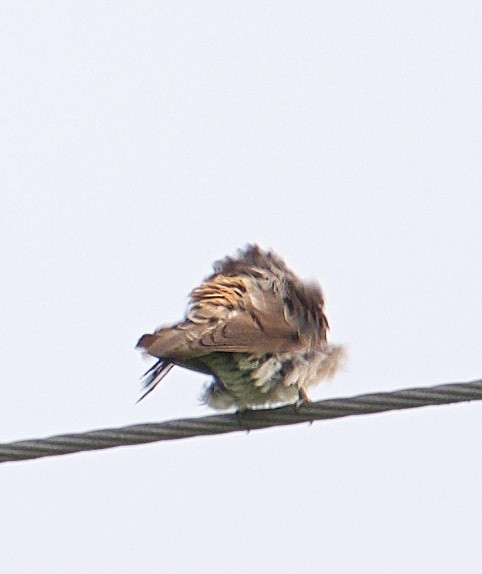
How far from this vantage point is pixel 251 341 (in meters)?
7.62

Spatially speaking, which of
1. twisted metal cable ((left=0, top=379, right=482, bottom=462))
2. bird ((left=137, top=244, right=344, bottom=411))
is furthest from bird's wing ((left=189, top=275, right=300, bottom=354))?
twisted metal cable ((left=0, top=379, right=482, bottom=462))

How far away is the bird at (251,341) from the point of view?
7.46m

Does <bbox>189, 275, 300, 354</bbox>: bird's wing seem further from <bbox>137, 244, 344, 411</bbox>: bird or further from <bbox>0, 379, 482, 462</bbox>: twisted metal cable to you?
<bbox>0, 379, 482, 462</bbox>: twisted metal cable

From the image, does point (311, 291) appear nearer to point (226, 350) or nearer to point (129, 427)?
point (226, 350)

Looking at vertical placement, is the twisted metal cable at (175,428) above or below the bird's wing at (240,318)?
below

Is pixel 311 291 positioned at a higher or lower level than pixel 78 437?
higher

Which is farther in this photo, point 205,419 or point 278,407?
point 278,407

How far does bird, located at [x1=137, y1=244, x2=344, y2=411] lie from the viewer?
7.46 m

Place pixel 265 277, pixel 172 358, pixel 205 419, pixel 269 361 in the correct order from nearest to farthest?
pixel 205 419
pixel 172 358
pixel 269 361
pixel 265 277

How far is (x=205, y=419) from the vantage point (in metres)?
6.88

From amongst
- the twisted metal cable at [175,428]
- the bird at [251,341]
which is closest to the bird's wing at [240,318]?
the bird at [251,341]

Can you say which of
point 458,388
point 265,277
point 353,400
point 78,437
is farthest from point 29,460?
point 265,277

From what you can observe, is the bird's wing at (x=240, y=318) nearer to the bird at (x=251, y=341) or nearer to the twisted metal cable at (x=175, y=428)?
the bird at (x=251, y=341)

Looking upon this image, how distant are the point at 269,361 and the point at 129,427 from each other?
1521 millimetres
